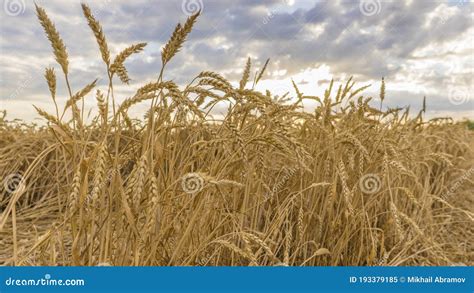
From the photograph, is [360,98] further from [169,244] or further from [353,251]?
[169,244]

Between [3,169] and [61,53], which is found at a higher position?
[61,53]

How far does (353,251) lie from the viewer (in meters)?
3.03

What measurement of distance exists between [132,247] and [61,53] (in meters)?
0.74

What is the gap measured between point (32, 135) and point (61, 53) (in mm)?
3814

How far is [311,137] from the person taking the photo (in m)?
3.43

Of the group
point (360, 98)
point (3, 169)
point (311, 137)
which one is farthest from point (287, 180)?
point (3, 169)

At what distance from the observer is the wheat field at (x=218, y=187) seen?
1.73m

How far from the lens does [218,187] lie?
2000 millimetres

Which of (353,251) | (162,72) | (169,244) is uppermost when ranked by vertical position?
(162,72)

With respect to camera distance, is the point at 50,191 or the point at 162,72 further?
the point at 50,191

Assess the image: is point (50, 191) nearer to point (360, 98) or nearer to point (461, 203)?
point (360, 98)

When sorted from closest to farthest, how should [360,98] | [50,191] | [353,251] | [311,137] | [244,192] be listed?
[244,192] → [353,251] → [311,137] → [360,98] → [50,191]

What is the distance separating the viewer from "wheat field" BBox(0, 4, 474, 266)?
1729 millimetres

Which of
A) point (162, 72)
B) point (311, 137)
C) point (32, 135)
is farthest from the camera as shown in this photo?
point (32, 135)
